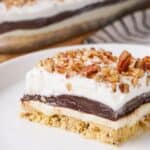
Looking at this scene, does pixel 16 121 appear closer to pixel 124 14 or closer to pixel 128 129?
pixel 128 129

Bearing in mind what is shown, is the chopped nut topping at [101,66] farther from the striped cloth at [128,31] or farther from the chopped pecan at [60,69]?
the striped cloth at [128,31]

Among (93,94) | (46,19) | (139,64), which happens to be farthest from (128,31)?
(93,94)

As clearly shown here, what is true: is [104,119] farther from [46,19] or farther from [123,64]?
[46,19]

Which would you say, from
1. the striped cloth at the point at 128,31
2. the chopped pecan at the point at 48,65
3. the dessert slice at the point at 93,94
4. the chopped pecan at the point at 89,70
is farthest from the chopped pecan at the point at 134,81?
the striped cloth at the point at 128,31

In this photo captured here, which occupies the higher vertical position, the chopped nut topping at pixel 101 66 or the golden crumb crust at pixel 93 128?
the chopped nut topping at pixel 101 66

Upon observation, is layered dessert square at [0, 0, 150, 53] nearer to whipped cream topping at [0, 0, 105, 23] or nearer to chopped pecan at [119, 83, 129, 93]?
whipped cream topping at [0, 0, 105, 23]
